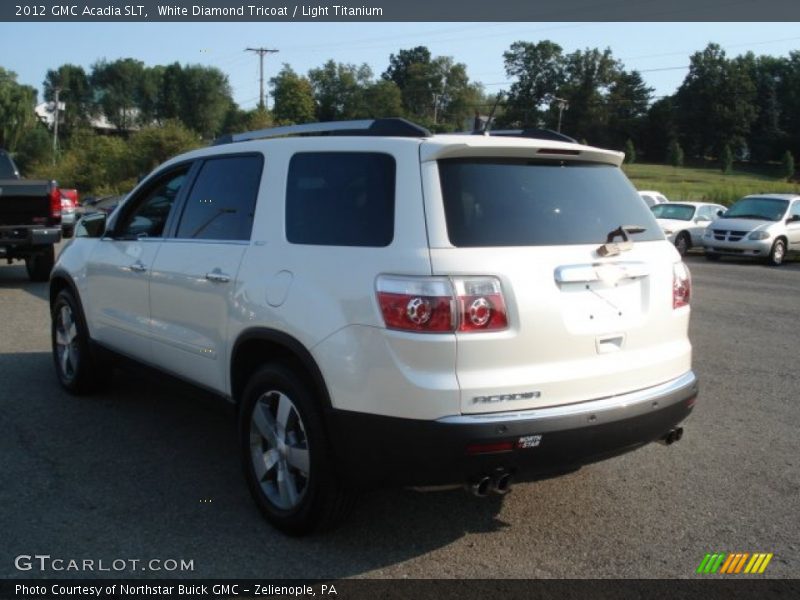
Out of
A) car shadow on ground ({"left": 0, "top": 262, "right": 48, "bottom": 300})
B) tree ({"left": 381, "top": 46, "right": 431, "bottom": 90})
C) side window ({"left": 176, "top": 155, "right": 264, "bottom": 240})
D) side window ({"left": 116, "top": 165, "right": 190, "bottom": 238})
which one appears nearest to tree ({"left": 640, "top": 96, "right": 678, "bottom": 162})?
tree ({"left": 381, "top": 46, "right": 431, "bottom": 90})

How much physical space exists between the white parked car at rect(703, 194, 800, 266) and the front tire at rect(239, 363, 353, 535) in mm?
18756

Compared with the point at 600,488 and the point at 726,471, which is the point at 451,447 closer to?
the point at 600,488

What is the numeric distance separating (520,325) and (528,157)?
0.89 meters

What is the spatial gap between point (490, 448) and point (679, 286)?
Answer: 1496 mm

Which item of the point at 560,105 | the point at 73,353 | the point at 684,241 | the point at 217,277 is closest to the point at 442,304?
the point at 217,277

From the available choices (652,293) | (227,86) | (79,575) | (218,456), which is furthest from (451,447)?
(227,86)

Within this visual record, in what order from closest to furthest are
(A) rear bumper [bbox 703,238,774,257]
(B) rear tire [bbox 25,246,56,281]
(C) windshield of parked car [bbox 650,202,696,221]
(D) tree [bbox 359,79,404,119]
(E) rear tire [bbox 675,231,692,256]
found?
1. (B) rear tire [bbox 25,246,56,281]
2. (A) rear bumper [bbox 703,238,774,257]
3. (E) rear tire [bbox 675,231,692,256]
4. (C) windshield of parked car [bbox 650,202,696,221]
5. (D) tree [bbox 359,79,404,119]

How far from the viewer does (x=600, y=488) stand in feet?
14.6

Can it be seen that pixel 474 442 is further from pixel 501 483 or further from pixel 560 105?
pixel 560 105

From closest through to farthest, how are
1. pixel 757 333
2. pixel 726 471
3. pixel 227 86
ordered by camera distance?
pixel 726 471 < pixel 757 333 < pixel 227 86

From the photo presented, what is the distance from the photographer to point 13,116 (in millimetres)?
82750

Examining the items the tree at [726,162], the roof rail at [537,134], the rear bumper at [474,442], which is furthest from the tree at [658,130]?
the rear bumper at [474,442]

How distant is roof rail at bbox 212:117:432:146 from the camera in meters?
3.73

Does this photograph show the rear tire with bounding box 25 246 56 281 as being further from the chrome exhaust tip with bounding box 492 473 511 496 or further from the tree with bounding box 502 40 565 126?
the tree with bounding box 502 40 565 126
